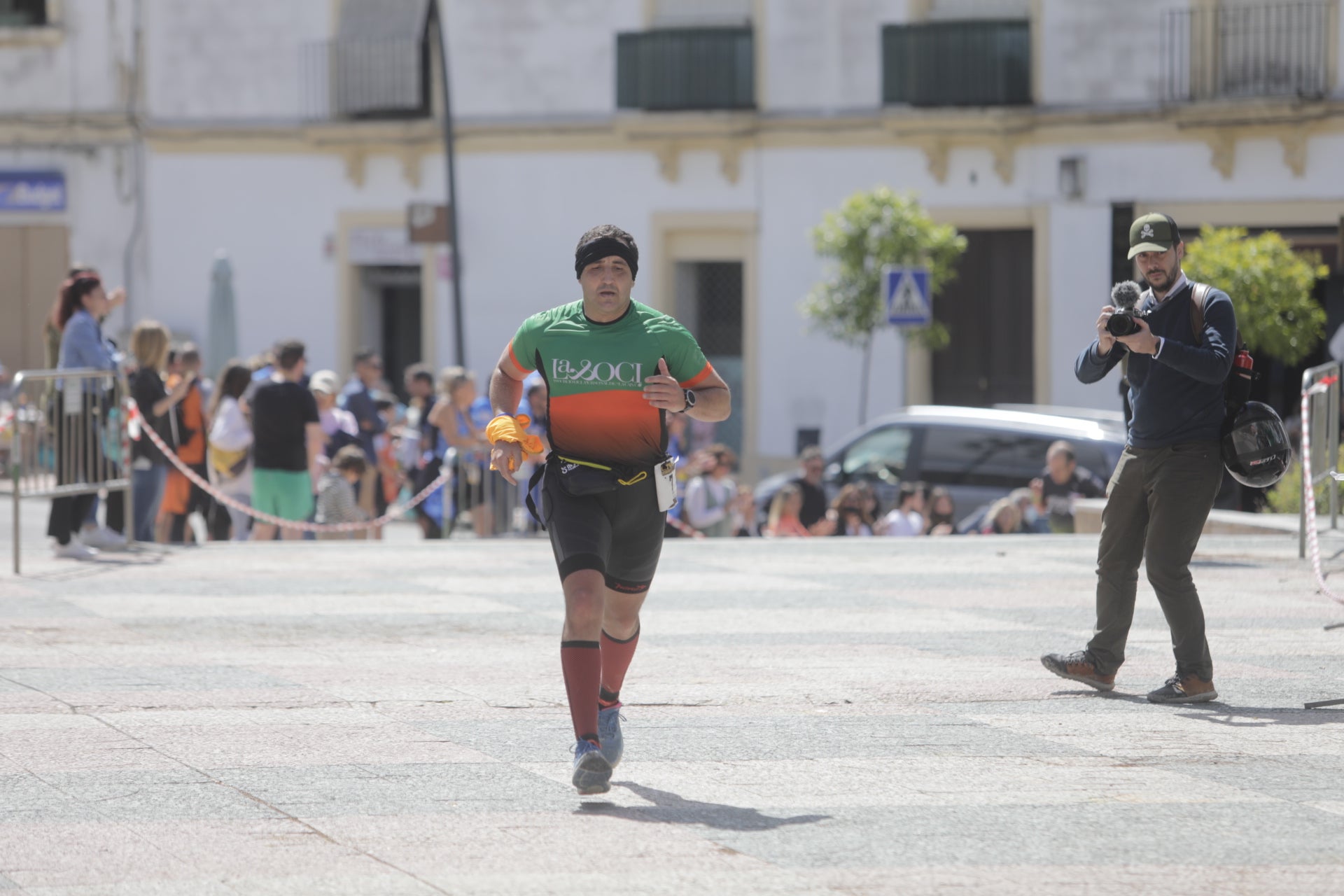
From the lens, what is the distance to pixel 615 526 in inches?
261

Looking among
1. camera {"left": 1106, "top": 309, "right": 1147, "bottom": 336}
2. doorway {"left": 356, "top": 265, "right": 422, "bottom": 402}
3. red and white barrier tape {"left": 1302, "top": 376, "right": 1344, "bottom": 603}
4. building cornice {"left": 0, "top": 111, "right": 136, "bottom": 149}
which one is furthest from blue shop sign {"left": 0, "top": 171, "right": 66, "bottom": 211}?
camera {"left": 1106, "top": 309, "right": 1147, "bottom": 336}

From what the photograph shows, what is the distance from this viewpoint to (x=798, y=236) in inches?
1032

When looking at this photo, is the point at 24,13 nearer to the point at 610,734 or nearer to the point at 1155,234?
the point at 1155,234

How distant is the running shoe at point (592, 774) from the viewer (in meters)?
6.22

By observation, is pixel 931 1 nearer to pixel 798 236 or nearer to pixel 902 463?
pixel 798 236

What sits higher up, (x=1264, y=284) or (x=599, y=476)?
(x=1264, y=284)

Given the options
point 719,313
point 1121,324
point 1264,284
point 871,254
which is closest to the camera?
point 1121,324

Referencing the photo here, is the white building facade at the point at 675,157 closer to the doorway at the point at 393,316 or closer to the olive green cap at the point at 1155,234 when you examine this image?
the doorway at the point at 393,316

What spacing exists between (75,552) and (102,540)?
42cm

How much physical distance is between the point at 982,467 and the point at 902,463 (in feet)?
2.30

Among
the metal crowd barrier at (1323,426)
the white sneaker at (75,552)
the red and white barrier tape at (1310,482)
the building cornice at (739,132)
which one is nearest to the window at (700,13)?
the building cornice at (739,132)

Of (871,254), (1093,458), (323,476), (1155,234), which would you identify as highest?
(871,254)

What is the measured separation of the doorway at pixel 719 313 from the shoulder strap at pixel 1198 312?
62.3 ft

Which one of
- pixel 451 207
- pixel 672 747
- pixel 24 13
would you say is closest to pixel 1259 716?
pixel 672 747
